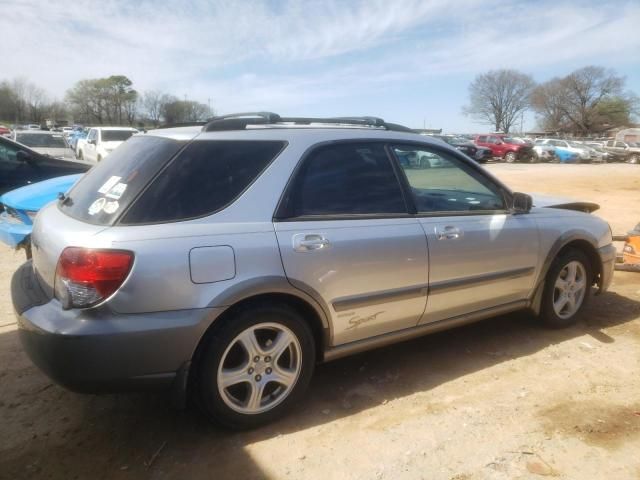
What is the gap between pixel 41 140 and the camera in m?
17.5

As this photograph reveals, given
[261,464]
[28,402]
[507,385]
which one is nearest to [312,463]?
[261,464]

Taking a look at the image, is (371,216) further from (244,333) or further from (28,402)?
(28,402)

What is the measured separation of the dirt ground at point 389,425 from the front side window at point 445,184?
1.12 meters

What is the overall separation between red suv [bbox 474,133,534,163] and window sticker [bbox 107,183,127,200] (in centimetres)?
3359

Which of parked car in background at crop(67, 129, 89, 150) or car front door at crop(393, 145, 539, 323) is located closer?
car front door at crop(393, 145, 539, 323)

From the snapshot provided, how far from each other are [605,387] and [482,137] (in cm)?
3394

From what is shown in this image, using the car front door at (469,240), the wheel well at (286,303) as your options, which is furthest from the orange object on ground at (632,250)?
the wheel well at (286,303)

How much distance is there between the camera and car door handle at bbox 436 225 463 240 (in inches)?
128

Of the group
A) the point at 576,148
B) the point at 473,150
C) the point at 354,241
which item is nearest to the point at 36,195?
the point at 354,241

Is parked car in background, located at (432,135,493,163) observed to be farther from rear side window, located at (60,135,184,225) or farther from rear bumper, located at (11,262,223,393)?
rear bumper, located at (11,262,223,393)

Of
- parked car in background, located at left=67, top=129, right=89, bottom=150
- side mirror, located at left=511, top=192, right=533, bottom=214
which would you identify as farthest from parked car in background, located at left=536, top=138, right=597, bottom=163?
side mirror, located at left=511, top=192, right=533, bottom=214

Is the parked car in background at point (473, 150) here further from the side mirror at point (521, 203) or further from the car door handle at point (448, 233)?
the car door handle at point (448, 233)

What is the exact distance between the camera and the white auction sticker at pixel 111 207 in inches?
97.0

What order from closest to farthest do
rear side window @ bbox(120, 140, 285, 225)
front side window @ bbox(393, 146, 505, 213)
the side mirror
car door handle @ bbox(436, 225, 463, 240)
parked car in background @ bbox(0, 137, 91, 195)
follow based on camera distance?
rear side window @ bbox(120, 140, 285, 225) < car door handle @ bbox(436, 225, 463, 240) < front side window @ bbox(393, 146, 505, 213) < the side mirror < parked car in background @ bbox(0, 137, 91, 195)
